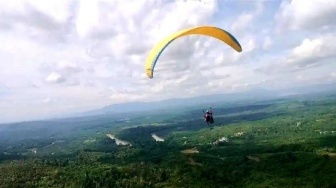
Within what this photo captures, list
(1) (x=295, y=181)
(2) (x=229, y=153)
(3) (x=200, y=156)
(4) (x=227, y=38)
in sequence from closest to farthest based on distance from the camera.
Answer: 1. (4) (x=227, y=38)
2. (1) (x=295, y=181)
3. (3) (x=200, y=156)
4. (2) (x=229, y=153)

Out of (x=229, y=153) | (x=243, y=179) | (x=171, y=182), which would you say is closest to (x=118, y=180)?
(x=171, y=182)

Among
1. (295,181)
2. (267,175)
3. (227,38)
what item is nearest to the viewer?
(227,38)

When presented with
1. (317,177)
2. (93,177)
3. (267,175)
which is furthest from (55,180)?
(317,177)

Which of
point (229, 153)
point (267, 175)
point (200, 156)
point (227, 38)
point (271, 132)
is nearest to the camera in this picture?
point (227, 38)

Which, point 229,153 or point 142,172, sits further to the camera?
point 229,153

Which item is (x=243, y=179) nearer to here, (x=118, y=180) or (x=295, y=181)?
(x=295, y=181)

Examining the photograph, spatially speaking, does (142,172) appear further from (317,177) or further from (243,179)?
(317,177)

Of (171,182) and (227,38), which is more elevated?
(227,38)

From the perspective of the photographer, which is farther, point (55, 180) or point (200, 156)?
point (200, 156)

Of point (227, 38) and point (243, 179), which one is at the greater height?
point (227, 38)
